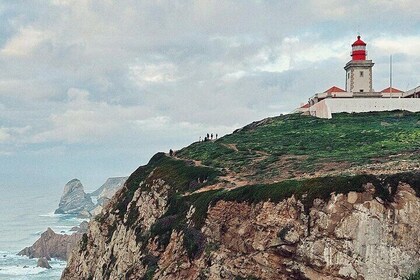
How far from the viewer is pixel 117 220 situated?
46156 millimetres

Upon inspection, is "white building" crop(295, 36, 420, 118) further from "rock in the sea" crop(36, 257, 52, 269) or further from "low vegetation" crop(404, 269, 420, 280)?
"rock in the sea" crop(36, 257, 52, 269)

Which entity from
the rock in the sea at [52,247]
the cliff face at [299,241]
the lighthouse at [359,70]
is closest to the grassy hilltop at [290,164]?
the cliff face at [299,241]

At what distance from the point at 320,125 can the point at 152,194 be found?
2386cm

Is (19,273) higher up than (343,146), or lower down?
lower down

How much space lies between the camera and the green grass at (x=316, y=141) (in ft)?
128

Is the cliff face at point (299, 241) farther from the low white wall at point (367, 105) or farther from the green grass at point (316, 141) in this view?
the low white wall at point (367, 105)

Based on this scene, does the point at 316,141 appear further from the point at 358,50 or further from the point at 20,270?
the point at 20,270

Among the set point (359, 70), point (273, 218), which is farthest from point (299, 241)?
point (359, 70)

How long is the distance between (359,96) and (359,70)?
12.5 ft

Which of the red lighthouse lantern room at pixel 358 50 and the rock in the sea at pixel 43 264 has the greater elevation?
the red lighthouse lantern room at pixel 358 50

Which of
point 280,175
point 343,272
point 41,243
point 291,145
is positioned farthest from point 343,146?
point 41,243

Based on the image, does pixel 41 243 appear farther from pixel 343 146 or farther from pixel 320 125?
pixel 343 146

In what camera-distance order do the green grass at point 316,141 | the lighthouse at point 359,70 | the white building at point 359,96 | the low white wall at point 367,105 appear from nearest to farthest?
the green grass at point 316,141, the low white wall at point 367,105, the white building at point 359,96, the lighthouse at point 359,70

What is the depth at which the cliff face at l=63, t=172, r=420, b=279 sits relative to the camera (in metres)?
25.2
